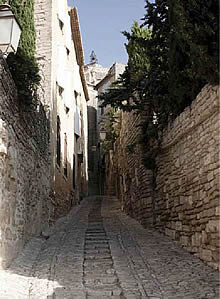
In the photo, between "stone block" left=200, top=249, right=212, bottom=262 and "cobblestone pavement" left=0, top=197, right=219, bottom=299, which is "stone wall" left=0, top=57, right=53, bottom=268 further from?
"stone block" left=200, top=249, right=212, bottom=262

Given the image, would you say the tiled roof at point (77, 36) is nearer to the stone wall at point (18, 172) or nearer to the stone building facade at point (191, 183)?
the stone wall at point (18, 172)

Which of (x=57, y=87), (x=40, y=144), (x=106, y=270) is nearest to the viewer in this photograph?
(x=106, y=270)

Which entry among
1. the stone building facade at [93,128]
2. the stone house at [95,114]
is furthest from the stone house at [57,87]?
the stone building facade at [93,128]

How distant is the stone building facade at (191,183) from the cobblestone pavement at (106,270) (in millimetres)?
366

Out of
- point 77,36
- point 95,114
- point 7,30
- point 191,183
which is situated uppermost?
point 77,36

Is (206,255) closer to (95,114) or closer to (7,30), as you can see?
(7,30)

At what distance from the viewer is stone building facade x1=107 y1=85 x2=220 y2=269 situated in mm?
6195

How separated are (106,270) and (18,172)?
2.37 metres

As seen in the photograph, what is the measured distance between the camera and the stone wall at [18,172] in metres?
6.22

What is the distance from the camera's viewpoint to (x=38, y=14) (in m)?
13.2

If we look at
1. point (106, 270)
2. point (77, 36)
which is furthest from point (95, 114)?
point (106, 270)

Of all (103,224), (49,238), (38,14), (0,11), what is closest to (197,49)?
(0,11)

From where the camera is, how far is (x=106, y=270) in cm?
668

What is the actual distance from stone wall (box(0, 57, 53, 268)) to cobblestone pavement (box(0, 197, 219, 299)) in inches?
16.6
